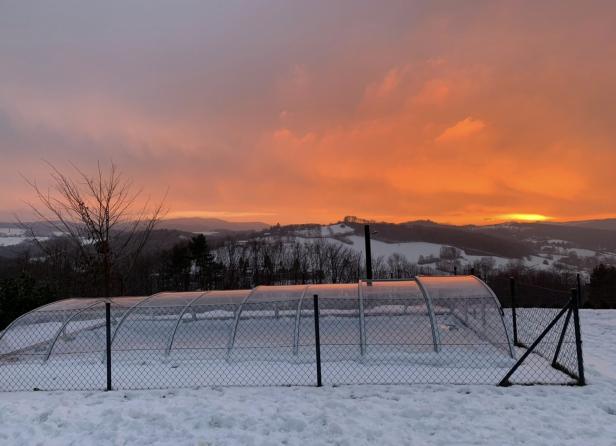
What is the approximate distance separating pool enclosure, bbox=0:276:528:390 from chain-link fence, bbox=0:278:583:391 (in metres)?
0.02

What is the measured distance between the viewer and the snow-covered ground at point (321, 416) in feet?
15.8

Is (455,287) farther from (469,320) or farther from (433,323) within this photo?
(433,323)

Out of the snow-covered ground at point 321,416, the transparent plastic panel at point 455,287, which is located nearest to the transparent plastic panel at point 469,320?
the transparent plastic panel at point 455,287

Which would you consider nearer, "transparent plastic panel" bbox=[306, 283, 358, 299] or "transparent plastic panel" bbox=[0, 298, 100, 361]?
"transparent plastic panel" bbox=[0, 298, 100, 361]

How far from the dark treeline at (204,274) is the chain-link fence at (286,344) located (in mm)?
1658

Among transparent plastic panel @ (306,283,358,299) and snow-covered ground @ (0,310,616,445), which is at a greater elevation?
transparent plastic panel @ (306,283,358,299)

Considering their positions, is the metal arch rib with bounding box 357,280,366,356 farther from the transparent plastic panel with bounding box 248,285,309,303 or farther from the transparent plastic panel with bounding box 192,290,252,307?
the transparent plastic panel with bounding box 192,290,252,307

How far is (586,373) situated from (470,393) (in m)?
2.39

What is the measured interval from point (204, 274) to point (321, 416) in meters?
45.8

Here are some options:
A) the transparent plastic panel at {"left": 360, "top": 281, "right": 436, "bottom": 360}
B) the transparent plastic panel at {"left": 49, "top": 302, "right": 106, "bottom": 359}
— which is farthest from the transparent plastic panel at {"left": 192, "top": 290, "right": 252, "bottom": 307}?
the transparent plastic panel at {"left": 360, "top": 281, "right": 436, "bottom": 360}

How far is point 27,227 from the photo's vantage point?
52.6 ft

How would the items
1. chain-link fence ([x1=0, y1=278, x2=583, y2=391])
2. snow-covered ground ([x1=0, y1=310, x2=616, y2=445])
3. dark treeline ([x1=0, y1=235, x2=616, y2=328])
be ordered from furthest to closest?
dark treeline ([x1=0, y1=235, x2=616, y2=328])
chain-link fence ([x1=0, y1=278, x2=583, y2=391])
snow-covered ground ([x1=0, y1=310, x2=616, y2=445])

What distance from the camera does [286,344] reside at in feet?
28.5

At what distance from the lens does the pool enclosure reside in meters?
7.49
